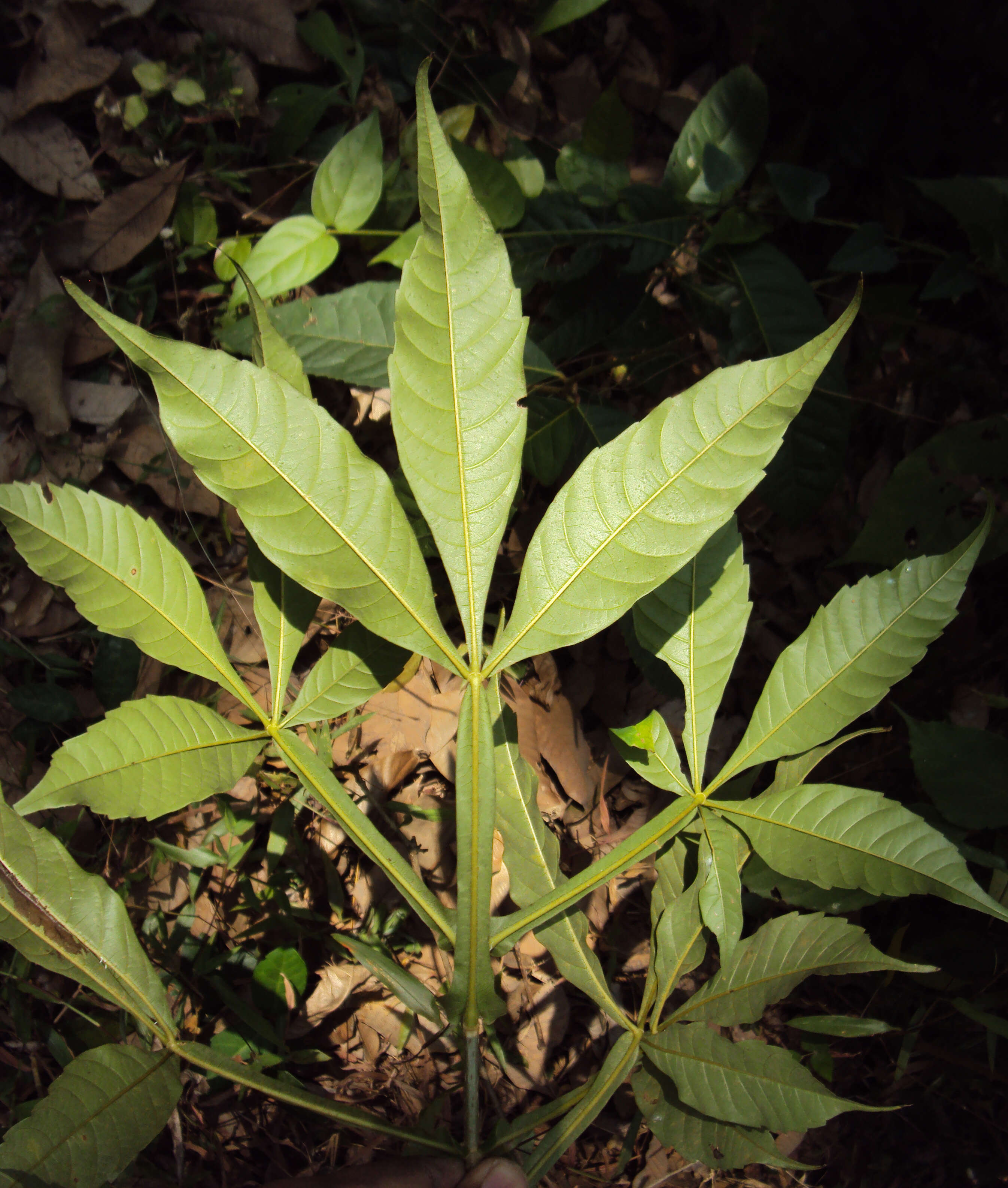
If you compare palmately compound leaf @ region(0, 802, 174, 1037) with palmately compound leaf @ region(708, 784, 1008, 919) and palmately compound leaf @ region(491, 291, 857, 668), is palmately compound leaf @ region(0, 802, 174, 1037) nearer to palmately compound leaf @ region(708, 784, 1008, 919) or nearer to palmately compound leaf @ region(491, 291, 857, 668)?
palmately compound leaf @ region(491, 291, 857, 668)

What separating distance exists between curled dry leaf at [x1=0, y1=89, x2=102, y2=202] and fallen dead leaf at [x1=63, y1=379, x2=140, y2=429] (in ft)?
1.38

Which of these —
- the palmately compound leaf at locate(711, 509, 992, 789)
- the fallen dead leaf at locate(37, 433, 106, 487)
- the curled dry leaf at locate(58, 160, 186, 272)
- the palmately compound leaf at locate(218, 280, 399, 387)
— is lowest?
the palmately compound leaf at locate(711, 509, 992, 789)

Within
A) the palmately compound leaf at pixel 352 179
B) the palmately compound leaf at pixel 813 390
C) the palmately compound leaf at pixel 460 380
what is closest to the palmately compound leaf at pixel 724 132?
the palmately compound leaf at pixel 813 390

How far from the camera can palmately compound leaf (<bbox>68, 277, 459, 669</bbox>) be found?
0.71 meters

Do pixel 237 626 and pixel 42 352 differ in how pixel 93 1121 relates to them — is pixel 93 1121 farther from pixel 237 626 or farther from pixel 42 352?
pixel 42 352

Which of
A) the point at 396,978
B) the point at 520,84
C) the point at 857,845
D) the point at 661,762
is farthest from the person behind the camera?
the point at 520,84

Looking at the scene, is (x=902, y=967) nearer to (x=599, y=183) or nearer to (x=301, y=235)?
(x=599, y=183)

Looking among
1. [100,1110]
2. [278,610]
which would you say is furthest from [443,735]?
[100,1110]

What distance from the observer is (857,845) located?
0.83 m

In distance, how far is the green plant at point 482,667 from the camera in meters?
0.71

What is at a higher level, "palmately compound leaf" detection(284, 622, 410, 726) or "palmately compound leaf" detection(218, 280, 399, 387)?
"palmately compound leaf" detection(218, 280, 399, 387)

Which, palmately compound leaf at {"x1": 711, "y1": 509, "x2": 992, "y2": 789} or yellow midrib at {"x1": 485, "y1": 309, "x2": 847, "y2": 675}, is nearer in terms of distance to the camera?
yellow midrib at {"x1": 485, "y1": 309, "x2": 847, "y2": 675}

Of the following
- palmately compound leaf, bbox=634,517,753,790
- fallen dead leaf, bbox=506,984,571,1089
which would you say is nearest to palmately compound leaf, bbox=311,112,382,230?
palmately compound leaf, bbox=634,517,753,790

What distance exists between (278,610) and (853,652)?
2.36 ft
